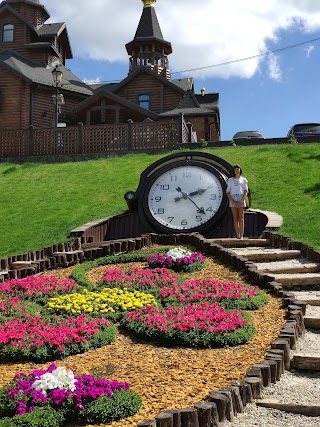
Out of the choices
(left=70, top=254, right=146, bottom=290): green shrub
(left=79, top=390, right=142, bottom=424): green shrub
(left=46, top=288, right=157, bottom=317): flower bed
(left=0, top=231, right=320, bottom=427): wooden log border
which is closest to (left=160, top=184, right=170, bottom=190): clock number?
(left=0, top=231, right=320, bottom=427): wooden log border

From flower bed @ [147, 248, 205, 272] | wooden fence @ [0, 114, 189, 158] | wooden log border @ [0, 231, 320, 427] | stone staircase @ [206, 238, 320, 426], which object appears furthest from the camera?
wooden fence @ [0, 114, 189, 158]

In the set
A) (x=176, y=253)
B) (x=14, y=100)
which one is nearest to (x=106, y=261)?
(x=176, y=253)

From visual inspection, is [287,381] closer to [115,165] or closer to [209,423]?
[209,423]

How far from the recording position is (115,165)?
23031 millimetres

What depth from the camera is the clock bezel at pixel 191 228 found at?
1221 centimetres

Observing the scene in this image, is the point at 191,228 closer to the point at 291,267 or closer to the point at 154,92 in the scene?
the point at 291,267

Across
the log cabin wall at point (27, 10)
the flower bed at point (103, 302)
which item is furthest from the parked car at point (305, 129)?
the log cabin wall at point (27, 10)

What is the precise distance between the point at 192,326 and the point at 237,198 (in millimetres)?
5820

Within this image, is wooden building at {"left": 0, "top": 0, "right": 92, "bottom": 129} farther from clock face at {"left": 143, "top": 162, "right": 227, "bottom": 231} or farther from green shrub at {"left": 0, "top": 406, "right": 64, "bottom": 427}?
green shrub at {"left": 0, "top": 406, "right": 64, "bottom": 427}

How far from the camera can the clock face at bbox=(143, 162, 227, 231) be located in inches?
487

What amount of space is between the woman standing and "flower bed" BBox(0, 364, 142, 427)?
7.49 meters

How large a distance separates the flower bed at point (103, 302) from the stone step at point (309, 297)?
2.18m

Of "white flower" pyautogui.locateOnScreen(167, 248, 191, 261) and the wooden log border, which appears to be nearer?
the wooden log border

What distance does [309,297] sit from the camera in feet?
27.0
